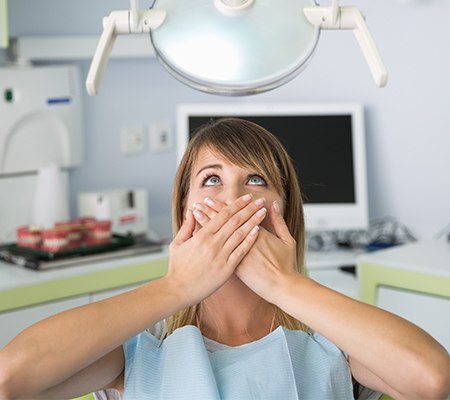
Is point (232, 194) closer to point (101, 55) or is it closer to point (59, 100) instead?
point (101, 55)

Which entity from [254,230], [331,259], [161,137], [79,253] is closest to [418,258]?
[331,259]

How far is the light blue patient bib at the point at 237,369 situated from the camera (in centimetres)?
142

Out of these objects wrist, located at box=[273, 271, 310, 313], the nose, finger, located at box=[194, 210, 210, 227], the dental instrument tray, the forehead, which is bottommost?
the dental instrument tray

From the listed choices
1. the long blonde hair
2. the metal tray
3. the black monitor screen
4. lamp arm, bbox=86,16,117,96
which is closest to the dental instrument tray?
the metal tray

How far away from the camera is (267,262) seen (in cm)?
145

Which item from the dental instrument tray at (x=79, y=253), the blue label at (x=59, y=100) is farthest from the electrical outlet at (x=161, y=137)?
the dental instrument tray at (x=79, y=253)

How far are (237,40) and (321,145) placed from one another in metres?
2.22

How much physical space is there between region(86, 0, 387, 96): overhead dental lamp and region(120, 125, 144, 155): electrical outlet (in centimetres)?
246

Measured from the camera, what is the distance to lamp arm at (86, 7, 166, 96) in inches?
43.1

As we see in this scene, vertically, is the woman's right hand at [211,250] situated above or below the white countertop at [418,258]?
above

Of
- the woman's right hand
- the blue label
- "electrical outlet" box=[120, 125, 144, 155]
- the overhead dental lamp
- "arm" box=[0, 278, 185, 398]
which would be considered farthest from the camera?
"electrical outlet" box=[120, 125, 144, 155]

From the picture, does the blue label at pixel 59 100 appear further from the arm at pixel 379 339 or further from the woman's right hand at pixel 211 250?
the arm at pixel 379 339

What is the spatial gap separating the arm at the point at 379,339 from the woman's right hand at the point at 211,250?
0.32 feet

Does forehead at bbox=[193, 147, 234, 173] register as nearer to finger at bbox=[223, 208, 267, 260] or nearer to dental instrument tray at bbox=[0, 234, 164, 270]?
finger at bbox=[223, 208, 267, 260]
